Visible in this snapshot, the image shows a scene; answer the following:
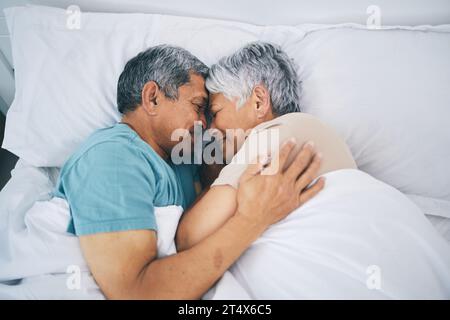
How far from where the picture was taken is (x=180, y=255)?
748 millimetres

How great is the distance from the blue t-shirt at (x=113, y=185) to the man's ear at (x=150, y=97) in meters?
0.12

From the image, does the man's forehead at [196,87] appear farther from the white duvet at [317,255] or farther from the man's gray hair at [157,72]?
the white duvet at [317,255]

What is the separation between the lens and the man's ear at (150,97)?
38.8 inches

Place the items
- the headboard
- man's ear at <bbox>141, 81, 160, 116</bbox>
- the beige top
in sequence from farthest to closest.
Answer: the headboard → man's ear at <bbox>141, 81, 160, 116</bbox> → the beige top

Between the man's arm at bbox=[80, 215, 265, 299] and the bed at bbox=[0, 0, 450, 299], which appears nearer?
the man's arm at bbox=[80, 215, 265, 299]

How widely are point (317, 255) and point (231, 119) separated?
0.47 m

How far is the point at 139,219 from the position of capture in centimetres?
75

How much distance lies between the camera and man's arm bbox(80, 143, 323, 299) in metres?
0.72

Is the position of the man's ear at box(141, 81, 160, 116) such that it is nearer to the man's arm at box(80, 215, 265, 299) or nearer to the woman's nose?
the woman's nose

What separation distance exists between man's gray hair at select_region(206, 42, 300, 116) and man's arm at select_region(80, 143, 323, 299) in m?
0.32

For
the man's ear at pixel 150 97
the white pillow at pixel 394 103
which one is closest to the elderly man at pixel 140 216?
the man's ear at pixel 150 97

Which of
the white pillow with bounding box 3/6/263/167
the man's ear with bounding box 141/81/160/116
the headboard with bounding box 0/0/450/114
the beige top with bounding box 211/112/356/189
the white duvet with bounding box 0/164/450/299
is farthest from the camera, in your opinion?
the headboard with bounding box 0/0/450/114

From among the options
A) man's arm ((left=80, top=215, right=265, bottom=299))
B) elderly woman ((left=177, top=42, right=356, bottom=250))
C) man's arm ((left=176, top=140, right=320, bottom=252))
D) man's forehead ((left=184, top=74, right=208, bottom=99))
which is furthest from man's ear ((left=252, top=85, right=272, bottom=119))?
man's arm ((left=80, top=215, right=265, bottom=299))
